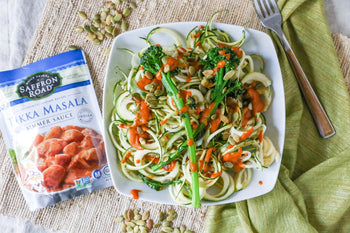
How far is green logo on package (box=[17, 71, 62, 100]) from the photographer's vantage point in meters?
2.47

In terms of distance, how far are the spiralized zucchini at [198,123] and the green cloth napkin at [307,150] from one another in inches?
11.8

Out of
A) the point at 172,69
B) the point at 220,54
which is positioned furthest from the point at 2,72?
the point at 220,54

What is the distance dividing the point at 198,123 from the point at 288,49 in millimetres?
872

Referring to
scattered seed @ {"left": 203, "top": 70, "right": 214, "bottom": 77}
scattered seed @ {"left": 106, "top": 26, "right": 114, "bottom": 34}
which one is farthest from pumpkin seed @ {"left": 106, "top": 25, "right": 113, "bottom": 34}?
scattered seed @ {"left": 203, "top": 70, "right": 214, "bottom": 77}

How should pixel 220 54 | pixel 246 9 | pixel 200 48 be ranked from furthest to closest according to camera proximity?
pixel 246 9 → pixel 200 48 → pixel 220 54

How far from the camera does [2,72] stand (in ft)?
8.16

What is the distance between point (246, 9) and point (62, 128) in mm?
1558

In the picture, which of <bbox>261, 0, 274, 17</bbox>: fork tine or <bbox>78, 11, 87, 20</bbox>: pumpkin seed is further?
<bbox>78, 11, 87, 20</bbox>: pumpkin seed

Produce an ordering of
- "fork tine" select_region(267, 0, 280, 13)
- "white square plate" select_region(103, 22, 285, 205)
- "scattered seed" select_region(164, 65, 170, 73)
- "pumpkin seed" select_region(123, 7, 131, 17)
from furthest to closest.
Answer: "pumpkin seed" select_region(123, 7, 131, 17) < "fork tine" select_region(267, 0, 280, 13) < "white square plate" select_region(103, 22, 285, 205) < "scattered seed" select_region(164, 65, 170, 73)

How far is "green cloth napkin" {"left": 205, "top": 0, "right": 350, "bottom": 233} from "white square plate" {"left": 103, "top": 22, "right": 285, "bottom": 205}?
22 centimetres

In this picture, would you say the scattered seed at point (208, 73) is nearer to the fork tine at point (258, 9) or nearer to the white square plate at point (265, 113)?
the white square plate at point (265, 113)

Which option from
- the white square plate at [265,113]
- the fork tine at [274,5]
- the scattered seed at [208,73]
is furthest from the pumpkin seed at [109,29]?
the fork tine at [274,5]

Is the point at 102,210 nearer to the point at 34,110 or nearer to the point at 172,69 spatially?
the point at 34,110

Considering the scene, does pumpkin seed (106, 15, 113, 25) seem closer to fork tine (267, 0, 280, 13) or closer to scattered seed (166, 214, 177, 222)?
fork tine (267, 0, 280, 13)
